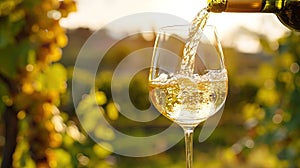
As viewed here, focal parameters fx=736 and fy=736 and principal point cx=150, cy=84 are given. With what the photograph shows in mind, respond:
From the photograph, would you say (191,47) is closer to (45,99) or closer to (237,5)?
(237,5)

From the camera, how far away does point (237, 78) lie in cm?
528

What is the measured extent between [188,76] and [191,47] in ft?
0.18

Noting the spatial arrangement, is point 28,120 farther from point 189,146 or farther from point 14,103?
point 189,146

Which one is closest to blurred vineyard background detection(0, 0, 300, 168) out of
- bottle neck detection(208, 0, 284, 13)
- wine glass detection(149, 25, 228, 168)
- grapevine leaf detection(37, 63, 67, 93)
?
grapevine leaf detection(37, 63, 67, 93)

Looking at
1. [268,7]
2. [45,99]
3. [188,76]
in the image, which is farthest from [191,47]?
[45,99]

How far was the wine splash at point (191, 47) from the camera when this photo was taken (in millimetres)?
1317

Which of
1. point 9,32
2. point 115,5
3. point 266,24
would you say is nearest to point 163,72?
point 9,32

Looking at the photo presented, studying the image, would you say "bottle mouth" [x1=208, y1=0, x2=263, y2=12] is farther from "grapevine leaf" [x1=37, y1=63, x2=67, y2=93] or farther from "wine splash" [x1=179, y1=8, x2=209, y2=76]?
"grapevine leaf" [x1=37, y1=63, x2=67, y2=93]

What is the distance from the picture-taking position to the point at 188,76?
1.31 metres

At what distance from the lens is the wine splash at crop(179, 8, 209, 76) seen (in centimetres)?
132

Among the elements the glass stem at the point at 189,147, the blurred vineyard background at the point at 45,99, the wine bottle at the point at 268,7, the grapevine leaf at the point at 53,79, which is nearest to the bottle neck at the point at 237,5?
the wine bottle at the point at 268,7

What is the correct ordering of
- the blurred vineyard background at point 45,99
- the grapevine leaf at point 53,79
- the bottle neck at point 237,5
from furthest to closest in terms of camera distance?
the grapevine leaf at point 53,79
the blurred vineyard background at point 45,99
the bottle neck at point 237,5

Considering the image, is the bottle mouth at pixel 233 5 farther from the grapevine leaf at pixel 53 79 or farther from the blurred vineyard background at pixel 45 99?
the grapevine leaf at pixel 53 79

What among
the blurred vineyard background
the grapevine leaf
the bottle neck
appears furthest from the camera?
the grapevine leaf
